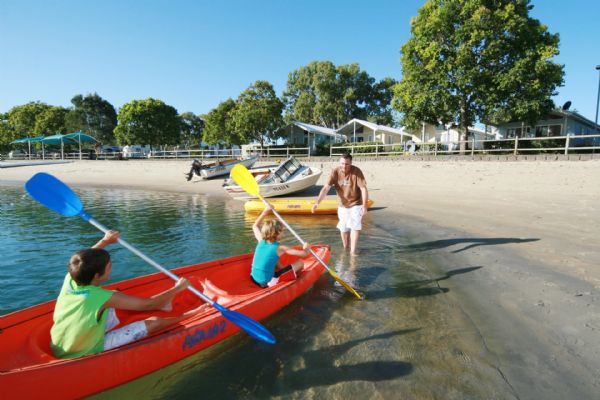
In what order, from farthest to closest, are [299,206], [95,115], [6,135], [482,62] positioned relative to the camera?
[95,115], [6,135], [482,62], [299,206]

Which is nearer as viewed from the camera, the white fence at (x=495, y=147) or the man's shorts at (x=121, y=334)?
the man's shorts at (x=121, y=334)

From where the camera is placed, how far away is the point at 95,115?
204 feet

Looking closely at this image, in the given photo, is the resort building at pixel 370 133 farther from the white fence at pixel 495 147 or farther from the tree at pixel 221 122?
the tree at pixel 221 122

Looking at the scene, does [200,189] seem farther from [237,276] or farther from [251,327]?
[251,327]

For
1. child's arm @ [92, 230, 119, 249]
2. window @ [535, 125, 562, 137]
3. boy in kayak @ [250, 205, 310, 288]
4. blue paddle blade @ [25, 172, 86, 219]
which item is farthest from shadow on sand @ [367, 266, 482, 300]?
window @ [535, 125, 562, 137]

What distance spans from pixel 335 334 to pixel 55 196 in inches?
152

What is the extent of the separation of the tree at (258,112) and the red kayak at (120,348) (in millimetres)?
32522

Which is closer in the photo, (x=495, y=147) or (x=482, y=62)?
(x=482, y=62)

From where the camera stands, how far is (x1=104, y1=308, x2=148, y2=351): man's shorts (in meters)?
3.17

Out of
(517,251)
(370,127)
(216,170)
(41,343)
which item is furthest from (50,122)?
(517,251)

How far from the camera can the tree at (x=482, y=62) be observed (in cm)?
2073

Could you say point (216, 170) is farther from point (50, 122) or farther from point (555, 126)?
point (50, 122)

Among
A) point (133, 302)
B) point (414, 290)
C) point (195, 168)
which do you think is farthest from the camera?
point (195, 168)

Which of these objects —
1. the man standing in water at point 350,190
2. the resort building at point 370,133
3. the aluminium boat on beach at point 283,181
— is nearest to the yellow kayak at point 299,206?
the aluminium boat on beach at point 283,181
